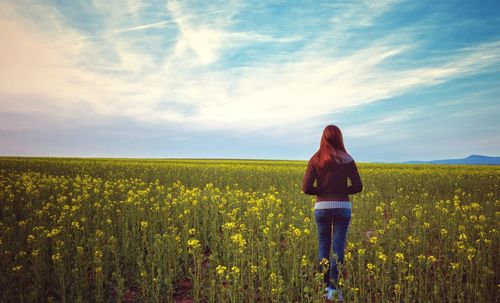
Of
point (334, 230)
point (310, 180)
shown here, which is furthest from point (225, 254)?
point (310, 180)

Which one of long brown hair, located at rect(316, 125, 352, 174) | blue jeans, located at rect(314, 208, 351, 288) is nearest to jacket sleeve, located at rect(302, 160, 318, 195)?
long brown hair, located at rect(316, 125, 352, 174)

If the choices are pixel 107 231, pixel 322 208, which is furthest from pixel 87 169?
pixel 322 208

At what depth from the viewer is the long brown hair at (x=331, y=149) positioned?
186 inches

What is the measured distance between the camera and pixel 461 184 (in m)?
16.4

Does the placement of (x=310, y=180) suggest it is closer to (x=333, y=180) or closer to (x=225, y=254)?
(x=333, y=180)

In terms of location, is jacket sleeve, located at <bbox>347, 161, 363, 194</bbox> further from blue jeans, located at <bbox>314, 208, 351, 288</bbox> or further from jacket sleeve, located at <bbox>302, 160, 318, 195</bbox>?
jacket sleeve, located at <bbox>302, 160, 318, 195</bbox>

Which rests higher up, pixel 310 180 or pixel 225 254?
pixel 310 180

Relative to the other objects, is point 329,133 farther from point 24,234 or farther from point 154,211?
point 24,234

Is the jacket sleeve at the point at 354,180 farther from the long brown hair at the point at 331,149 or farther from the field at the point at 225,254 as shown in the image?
the field at the point at 225,254

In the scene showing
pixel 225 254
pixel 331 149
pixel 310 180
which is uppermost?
pixel 331 149

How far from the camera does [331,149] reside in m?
4.78

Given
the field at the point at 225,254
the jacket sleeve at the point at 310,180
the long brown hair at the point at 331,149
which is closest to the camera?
the long brown hair at the point at 331,149

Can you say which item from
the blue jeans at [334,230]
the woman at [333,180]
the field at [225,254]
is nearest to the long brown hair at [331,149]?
the woman at [333,180]

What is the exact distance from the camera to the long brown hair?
15.5 feet
